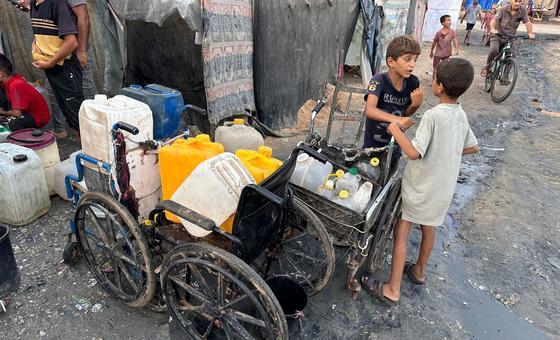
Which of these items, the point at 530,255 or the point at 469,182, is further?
the point at 469,182

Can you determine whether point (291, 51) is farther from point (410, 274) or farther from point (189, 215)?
point (189, 215)

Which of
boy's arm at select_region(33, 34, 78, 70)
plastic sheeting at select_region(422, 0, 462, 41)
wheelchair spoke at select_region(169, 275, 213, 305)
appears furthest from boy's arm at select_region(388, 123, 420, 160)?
plastic sheeting at select_region(422, 0, 462, 41)

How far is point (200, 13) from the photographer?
4.45 m

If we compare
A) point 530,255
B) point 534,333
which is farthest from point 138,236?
point 530,255

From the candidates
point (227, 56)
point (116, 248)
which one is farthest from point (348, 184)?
point (227, 56)

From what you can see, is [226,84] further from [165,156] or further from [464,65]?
[464,65]

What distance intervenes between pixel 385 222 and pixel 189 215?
1.59 metres

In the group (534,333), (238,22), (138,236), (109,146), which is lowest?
(534,333)

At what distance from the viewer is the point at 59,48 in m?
4.17

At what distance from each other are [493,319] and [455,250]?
0.84 meters

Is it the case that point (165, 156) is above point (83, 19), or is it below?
below

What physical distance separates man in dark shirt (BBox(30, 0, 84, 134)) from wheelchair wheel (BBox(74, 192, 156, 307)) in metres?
2.13

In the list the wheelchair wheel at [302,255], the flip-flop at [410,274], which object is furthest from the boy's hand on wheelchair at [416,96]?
the flip-flop at [410,274]

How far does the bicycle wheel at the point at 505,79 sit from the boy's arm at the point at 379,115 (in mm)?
6479
